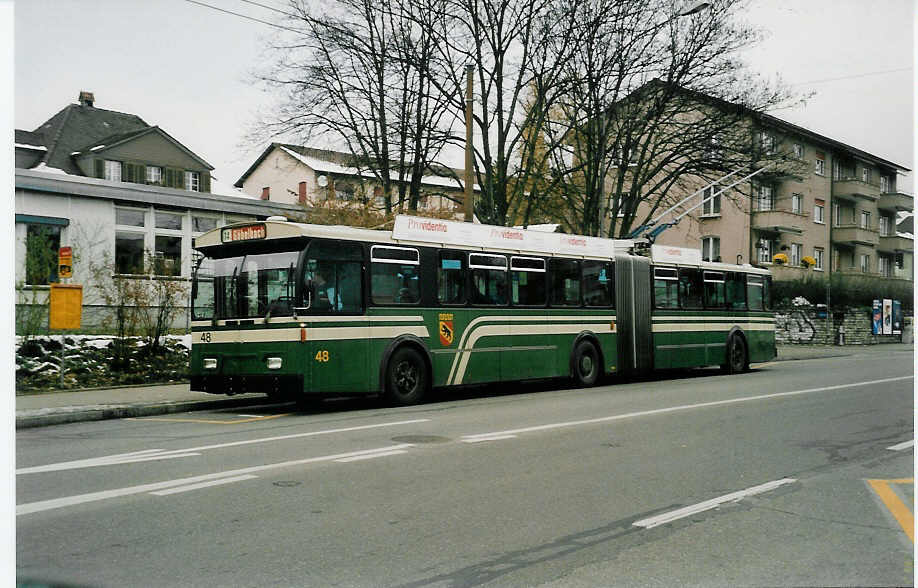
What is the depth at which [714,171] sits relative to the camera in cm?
A: 2970

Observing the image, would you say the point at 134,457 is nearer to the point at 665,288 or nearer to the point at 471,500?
the point at 471,500

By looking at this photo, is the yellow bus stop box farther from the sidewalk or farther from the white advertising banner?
the white advertising banner

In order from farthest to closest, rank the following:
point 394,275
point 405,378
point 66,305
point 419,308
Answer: point 66,305 < point 419,308 < point 405,378 < point 394,275

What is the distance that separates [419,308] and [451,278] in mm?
1040

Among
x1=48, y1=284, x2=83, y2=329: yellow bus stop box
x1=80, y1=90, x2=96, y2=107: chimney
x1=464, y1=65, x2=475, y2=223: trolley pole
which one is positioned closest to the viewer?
x1=48, y1=284, x2=83, y2=329: yellow bus stop box

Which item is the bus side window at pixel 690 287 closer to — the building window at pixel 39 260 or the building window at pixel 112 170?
the building window at pixel 39 260

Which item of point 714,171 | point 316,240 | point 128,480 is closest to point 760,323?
point 714,171

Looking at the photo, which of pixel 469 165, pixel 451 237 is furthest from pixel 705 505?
pixel 469 165

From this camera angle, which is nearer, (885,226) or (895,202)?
(895,202)

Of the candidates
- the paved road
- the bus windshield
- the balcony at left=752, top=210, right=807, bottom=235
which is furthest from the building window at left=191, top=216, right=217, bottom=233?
the balcony at left=752, top=210, right=807, bottom=235

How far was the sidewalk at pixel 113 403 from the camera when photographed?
12820 mm

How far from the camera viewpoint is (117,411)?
13578 millimetres

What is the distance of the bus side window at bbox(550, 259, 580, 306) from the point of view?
18203mm

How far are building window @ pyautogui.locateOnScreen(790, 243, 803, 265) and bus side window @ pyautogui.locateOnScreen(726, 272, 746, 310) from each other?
30.0m
